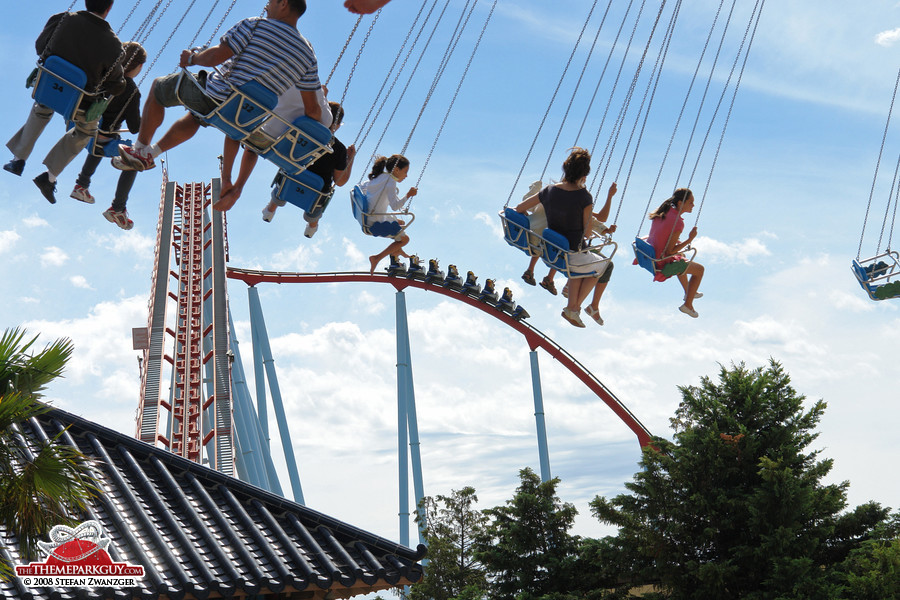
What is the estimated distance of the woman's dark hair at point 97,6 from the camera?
650 centimetres

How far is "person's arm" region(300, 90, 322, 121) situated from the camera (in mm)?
6504

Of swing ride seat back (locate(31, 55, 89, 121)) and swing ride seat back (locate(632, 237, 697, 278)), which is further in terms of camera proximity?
swing ride seat back (locate(632, 237, 697, 278))

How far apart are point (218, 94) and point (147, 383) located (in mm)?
8342

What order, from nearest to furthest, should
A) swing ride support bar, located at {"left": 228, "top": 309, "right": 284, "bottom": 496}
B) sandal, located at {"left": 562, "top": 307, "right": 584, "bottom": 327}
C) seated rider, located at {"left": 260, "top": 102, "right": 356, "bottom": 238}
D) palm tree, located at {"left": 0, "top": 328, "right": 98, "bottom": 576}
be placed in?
1. palm tree, located at {"left": 0, "top": 328, "right": 98, "bottom": 576}
2. seated rider, located at {"left": 260, "top": 102, "right": 356, "bottom": 238}
3. sandal, located at {"left": 562, "top": 307, "right": 584, "bottom": 327}
4. swing ride support bar, located at {"left": 228, "top": 309, "right": 284, "bottom": 496}

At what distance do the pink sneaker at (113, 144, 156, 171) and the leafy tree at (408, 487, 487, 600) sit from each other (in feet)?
29.0

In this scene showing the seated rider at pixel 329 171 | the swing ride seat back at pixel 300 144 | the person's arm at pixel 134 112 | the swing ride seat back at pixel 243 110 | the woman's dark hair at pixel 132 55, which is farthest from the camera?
the seated rider at pixel 329 171

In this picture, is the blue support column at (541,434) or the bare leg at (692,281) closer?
the bare leg at (692,281)

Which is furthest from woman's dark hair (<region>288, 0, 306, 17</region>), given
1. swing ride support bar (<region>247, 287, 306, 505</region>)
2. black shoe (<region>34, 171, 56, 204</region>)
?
swing ride support bar (<region>247, 287, 306, 505</region>)

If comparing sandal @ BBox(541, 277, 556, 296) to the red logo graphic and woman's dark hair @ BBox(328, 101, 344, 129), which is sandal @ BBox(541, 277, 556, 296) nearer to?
woman's dark hair @ BBox(328, 101, 344, 129)

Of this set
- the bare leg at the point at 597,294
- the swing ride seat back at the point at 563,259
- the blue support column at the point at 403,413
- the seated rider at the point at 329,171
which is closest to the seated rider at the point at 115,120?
the seated rider at the point at 329,171

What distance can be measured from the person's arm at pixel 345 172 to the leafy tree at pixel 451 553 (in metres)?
7.66

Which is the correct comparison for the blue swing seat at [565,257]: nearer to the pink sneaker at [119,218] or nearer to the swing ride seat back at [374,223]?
the swing ride seat back at [374,223]

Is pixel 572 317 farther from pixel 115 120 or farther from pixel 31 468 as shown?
pixel 31 468

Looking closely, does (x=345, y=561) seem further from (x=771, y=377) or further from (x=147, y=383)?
(x=147, y=383)
